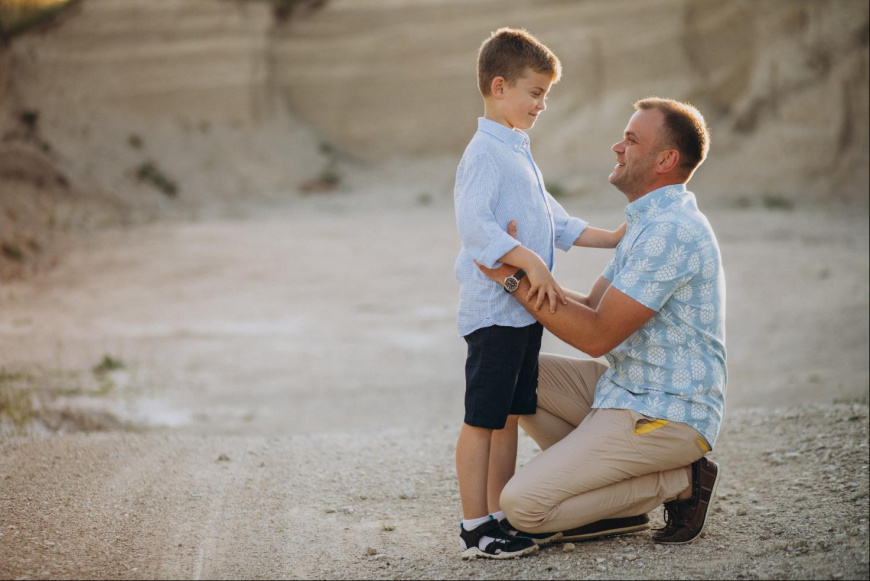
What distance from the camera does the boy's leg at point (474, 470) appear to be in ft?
9.68

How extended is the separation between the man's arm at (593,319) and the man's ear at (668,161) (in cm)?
48

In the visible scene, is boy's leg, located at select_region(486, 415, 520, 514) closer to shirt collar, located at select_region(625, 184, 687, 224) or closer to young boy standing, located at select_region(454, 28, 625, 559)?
young boy standing, located at select_region(454, 28, 625, 559)

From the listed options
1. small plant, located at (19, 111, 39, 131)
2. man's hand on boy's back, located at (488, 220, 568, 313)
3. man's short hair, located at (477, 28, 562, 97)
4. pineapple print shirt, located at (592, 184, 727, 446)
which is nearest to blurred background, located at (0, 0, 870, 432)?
small plant, located at (19, 111, 39, 131)

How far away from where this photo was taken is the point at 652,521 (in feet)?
11.2

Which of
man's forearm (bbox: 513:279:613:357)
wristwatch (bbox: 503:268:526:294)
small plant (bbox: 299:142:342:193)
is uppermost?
wristwatch (bbox: 503:268:526:294)

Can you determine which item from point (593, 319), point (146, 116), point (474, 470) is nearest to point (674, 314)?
point (593, 319)

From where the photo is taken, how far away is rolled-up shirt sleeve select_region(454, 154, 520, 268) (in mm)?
2861

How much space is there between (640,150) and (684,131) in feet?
0.53

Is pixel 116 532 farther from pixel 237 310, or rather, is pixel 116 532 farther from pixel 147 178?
pixel 147 178

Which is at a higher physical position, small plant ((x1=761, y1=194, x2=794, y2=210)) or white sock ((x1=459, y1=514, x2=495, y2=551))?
white sock ((x1=459, y1=514, x2=495, y2=551))

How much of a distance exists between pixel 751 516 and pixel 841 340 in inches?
183

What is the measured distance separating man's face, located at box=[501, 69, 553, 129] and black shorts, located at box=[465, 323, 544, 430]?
746 mm

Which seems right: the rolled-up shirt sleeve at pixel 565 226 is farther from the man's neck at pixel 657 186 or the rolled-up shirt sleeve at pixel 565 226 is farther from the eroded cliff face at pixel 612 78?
the eroded cliff face at pixel 612 78

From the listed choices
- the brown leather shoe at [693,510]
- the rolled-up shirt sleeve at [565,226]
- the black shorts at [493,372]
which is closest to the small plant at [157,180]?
the rolled-up shirt sleeve at [565,226]
